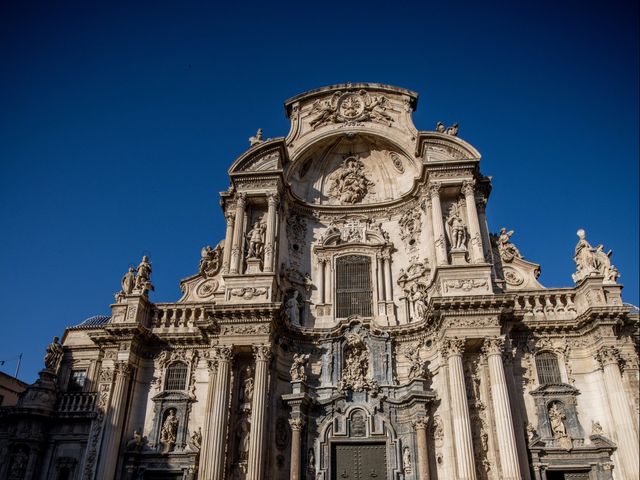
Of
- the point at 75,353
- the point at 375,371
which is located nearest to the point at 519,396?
the point at 375,371

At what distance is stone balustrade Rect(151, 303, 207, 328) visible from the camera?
22531 mm

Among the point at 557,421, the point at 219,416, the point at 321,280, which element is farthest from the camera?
the point at 321,280

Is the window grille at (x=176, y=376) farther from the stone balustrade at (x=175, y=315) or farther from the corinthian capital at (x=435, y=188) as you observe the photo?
the corinthian capital at (x=435, y=188)

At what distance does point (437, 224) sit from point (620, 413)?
943cm

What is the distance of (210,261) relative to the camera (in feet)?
79.7

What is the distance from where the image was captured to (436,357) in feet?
68.8

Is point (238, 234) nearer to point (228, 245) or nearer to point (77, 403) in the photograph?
point (228, 245)

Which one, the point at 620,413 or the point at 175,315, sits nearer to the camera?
the point at 620,413

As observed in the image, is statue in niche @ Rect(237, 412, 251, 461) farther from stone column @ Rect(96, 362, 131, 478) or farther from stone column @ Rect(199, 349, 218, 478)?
stone column @ Rect(96, 362, 131, 478)

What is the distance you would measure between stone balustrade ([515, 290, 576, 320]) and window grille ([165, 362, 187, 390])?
1330 centimetres

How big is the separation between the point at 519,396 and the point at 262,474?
9.55 m

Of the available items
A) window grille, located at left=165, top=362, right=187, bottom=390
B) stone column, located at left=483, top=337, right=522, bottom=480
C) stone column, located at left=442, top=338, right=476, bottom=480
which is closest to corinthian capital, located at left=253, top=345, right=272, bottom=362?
window grille, located at left=165, top=362, right=187, bottom=390

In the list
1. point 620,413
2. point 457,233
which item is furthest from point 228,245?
point 620,413

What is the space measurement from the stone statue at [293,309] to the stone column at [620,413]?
37.9 ft
